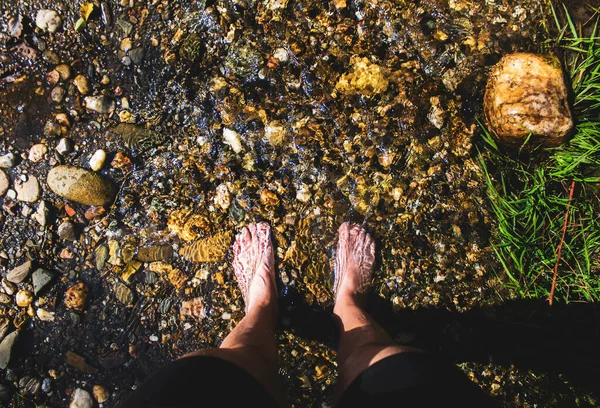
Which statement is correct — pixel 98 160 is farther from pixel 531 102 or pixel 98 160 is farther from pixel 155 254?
pixel 531 102

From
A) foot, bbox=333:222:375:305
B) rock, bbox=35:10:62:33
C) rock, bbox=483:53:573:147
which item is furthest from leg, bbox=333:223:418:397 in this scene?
rock, bbox=35:10:62:33

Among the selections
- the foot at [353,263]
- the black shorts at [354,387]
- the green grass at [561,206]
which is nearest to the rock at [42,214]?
the black shorts at [354,387]

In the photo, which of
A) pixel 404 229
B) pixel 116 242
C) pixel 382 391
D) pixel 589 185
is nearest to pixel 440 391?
pixel 382 391

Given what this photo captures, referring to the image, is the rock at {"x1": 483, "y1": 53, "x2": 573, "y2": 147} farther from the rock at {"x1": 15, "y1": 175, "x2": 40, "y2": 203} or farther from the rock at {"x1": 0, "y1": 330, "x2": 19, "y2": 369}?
the rock at {"x1": 0, "y1": 330, "x2": 19, "y2": 369}

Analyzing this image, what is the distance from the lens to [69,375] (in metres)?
2.43

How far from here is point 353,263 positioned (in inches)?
95.6

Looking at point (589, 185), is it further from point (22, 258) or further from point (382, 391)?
point (22, 258)

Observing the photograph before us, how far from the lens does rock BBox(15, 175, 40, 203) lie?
255cm

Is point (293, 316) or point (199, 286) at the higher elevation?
point (199, 286)

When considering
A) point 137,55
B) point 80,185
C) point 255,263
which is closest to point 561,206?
point 255,263

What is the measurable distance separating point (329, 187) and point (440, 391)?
4.60ft

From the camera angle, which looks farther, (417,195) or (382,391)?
(417,195)

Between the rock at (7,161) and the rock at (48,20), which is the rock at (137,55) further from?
the rock at (7,161)

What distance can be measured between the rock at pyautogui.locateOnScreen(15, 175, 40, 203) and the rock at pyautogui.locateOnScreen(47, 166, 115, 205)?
10 cm
